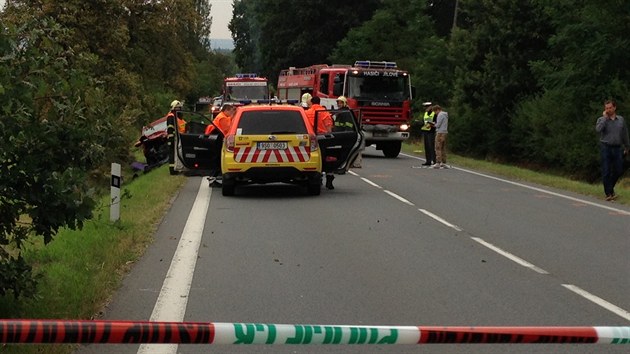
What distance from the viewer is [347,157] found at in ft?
61.3

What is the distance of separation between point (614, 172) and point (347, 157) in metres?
5.09

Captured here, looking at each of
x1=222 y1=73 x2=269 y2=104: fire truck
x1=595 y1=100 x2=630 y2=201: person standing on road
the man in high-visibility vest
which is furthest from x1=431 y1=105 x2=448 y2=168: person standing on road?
x1=222 y1=73 x2=269 y2=104: fire truck

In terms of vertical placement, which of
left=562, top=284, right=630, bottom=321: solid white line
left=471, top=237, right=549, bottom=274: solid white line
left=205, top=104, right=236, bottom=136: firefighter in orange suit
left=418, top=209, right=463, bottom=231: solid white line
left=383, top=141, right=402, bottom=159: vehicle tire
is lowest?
left=383, top=141, right=402, bottom=159: vehicle tire

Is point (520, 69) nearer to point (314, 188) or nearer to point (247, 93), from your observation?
Answer: point (247, 93)

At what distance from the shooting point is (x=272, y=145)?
17406 millimetres

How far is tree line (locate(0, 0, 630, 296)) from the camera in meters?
7.08

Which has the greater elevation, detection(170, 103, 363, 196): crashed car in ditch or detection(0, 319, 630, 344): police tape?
detection(0, 319, 630, 344): police tape

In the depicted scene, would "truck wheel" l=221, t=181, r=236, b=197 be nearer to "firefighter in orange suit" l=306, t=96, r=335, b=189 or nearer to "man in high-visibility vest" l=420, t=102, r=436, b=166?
"firefighter in orange suit" l=306, t=96, r=335, b=189

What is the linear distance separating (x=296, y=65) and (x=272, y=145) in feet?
189

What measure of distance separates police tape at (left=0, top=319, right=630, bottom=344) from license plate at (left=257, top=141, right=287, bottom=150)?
13.3 m

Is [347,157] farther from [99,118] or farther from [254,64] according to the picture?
[254,64]

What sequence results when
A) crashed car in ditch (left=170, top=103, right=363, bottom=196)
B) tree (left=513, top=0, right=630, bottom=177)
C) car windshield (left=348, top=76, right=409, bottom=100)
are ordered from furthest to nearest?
car windshield (left=348, top=76, right=409, bottom=100)
tree (left=513, top=0, right=630, bottom=177)
crashed car in ditch (left=170, top=103, right=363, bottom=196)

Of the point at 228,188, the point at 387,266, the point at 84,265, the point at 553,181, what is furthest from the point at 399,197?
the point at 84,265

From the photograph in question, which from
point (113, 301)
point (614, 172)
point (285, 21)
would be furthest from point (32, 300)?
point (285, 21)
